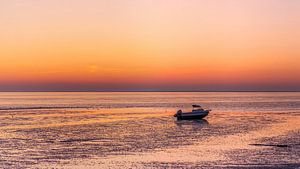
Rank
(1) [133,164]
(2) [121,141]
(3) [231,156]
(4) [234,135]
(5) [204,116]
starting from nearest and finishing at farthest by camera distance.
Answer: (1) [133,164] → (3) [231,156] → (2) [121,141] → (4) [234,135] → (5) [204,116]

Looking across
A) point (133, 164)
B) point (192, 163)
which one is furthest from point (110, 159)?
point (192, 163)

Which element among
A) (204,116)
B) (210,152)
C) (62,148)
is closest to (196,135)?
(210,152)

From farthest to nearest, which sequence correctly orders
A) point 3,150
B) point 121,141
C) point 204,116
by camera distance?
1. point 204,116
2. point 121,141
3. point 3,150

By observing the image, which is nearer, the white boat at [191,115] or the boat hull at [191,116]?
the boat hull at [191,116]

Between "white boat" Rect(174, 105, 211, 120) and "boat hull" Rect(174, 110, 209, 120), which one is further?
"white boat" Rect(174, 105, 211, 120)

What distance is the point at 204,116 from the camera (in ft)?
276

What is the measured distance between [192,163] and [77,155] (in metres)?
10.2

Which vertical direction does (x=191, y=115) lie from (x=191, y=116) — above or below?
above

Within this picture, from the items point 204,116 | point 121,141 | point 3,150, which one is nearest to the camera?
point 3,150

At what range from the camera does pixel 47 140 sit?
4809 centimetres

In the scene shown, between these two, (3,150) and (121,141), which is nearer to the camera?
(3,150)

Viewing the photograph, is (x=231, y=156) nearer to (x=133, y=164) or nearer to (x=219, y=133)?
(x=133, y=164)

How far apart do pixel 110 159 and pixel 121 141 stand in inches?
465

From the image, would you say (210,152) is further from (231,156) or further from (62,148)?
(62,148)
